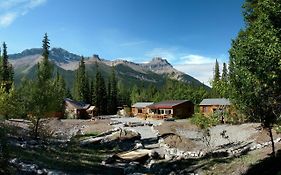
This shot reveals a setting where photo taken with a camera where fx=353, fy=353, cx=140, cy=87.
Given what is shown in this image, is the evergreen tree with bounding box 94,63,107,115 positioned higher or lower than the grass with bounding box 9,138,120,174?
higher

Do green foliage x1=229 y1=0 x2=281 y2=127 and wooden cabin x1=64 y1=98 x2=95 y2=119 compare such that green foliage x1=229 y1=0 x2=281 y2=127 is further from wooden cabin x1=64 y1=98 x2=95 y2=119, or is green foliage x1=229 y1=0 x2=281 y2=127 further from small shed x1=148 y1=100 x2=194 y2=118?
wooden cabin x1=64 y1=98 x2=95 y2=119

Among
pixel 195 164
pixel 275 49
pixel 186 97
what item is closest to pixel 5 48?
pixel 186 97

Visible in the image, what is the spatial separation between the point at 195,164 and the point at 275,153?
7196 millimetres

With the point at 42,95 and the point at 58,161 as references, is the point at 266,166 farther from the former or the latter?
the point at 42,95

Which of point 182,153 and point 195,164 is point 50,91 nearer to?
point 182,153

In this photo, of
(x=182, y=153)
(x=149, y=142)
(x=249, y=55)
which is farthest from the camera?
(x=149, y=142)

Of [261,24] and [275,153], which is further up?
[261,24]

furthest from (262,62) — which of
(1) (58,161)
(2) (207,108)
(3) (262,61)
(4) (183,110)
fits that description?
(4) (183,110)

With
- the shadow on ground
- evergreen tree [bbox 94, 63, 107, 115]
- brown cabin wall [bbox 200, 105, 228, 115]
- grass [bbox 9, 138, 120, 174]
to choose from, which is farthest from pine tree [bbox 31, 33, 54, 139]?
evergreen tree [bbox 94, 63, 107, 115]

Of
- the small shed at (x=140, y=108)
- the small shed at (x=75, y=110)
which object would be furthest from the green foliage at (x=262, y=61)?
the small shed at (x=140, y=108)

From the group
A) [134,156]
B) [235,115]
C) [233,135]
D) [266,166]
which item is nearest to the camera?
[266,166]

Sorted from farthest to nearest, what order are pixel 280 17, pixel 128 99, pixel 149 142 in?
pixel 128 99
pixel 149 142
pixel 280 17

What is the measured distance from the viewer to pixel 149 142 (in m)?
52.4

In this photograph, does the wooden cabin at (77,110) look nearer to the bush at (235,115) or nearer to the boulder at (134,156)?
the bush at (235,115)
